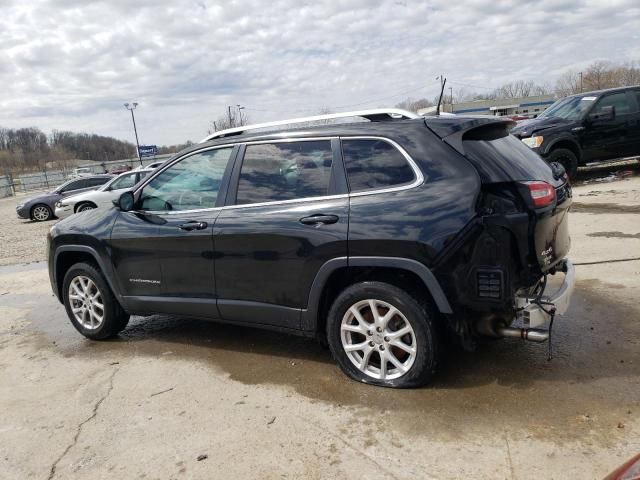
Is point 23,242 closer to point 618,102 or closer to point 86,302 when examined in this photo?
point 86,302

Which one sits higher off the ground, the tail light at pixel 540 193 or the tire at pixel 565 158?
the tail light at pixel 540 193

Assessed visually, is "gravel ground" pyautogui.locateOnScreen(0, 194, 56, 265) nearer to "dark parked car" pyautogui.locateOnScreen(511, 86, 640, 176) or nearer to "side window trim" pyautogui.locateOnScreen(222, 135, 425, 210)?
"side window trim" pyautogui.locateOnScreen(222, 135, 425, 210)

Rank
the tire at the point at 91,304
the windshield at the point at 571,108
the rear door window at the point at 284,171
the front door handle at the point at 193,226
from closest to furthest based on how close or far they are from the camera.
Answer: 1. the rear door window at the point at 284,171
2. the front door handle at the point at 193,226
3. the tire at the point at 91,304
4. the windshield at the point at 571,108

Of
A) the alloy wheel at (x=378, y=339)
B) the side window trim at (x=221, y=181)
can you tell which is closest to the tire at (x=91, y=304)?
the side window trim at (x=221, y=181)

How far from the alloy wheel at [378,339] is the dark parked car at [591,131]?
341 inches

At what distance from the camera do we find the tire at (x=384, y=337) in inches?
138

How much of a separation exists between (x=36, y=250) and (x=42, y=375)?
8.68 meters

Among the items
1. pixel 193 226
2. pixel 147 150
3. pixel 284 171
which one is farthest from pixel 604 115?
pixel 147 150

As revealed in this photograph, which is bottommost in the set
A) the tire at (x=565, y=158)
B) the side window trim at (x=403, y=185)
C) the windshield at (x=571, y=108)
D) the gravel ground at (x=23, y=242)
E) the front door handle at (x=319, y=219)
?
the gravel ground at (x=23, y=242)

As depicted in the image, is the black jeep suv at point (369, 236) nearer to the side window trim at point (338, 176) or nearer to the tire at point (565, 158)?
the side window trim at point (338, 176)

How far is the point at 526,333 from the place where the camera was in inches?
134

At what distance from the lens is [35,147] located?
131 meters

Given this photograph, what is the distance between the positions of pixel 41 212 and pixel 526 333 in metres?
20.0

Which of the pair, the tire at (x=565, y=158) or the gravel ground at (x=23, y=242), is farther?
the gravel ground at (x=23, y=242)
